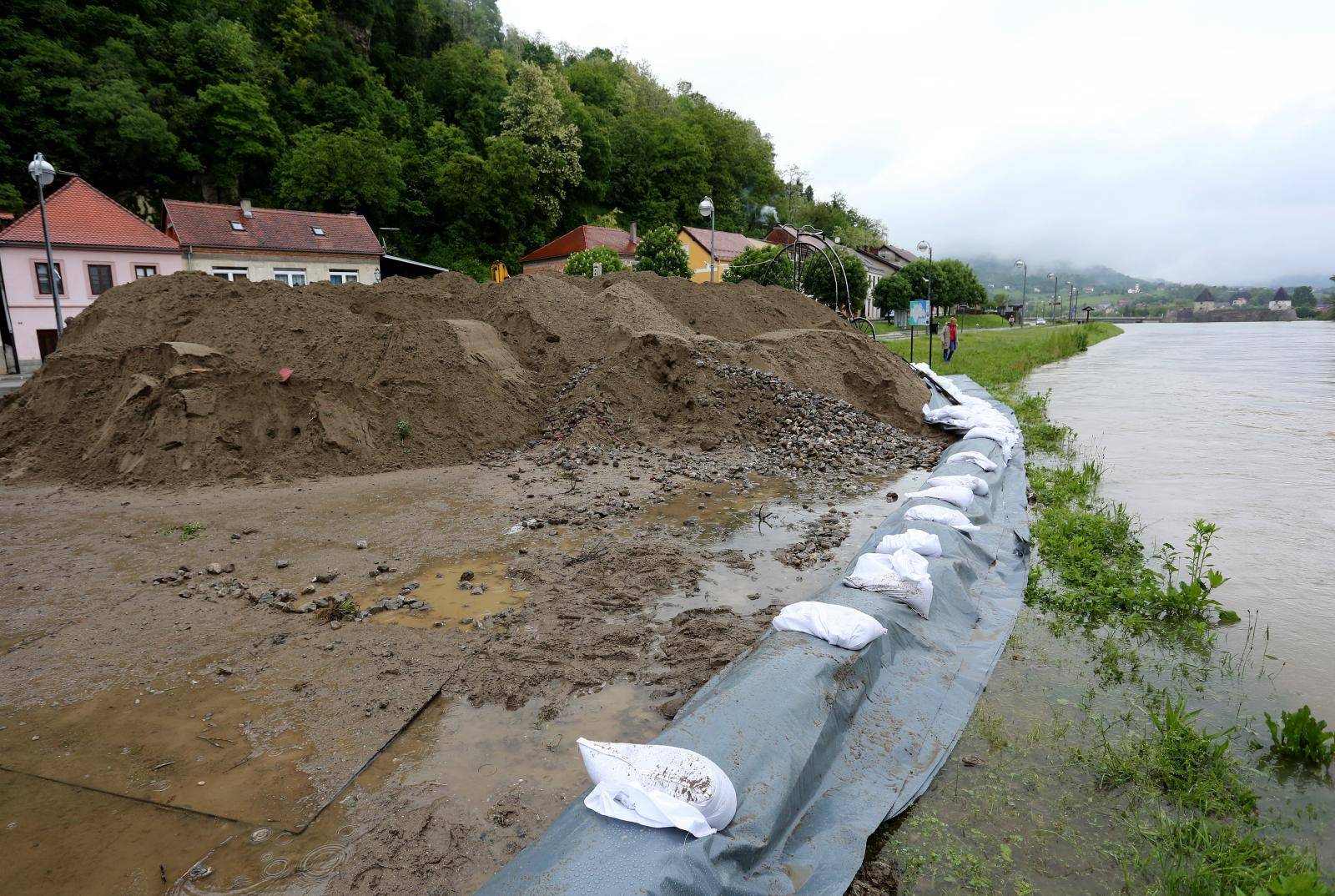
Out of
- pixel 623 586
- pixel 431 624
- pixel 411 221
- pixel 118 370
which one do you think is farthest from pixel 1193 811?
pixel 411 221

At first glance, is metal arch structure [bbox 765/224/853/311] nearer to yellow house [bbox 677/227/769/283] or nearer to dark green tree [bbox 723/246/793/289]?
dark green tree [bbox 723/246/793/289]

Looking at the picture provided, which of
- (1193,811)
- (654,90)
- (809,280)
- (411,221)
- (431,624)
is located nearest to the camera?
(1193,811)

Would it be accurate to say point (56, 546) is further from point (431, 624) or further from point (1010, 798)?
point (1010, 798)

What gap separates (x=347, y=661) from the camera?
4.82 m

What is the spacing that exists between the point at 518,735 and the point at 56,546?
6.54m

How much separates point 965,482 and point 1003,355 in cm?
2289

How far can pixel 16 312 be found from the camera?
26391 mm

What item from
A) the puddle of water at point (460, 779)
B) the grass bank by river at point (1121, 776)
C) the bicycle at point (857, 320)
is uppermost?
the bicycle at point (857, 320)

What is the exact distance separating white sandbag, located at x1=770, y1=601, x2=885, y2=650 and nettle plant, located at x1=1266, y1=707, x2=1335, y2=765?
6.97 feet

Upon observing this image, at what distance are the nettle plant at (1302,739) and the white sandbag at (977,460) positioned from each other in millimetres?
4904

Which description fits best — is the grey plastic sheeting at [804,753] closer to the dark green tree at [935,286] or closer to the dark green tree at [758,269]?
the dark green tree at [758,269]

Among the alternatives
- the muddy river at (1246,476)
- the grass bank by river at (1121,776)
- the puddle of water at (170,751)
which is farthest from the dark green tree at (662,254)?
the puddle of water at (170,751)

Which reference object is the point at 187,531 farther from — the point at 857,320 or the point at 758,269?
the point at 758,269

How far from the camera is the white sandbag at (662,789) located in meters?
2.53
